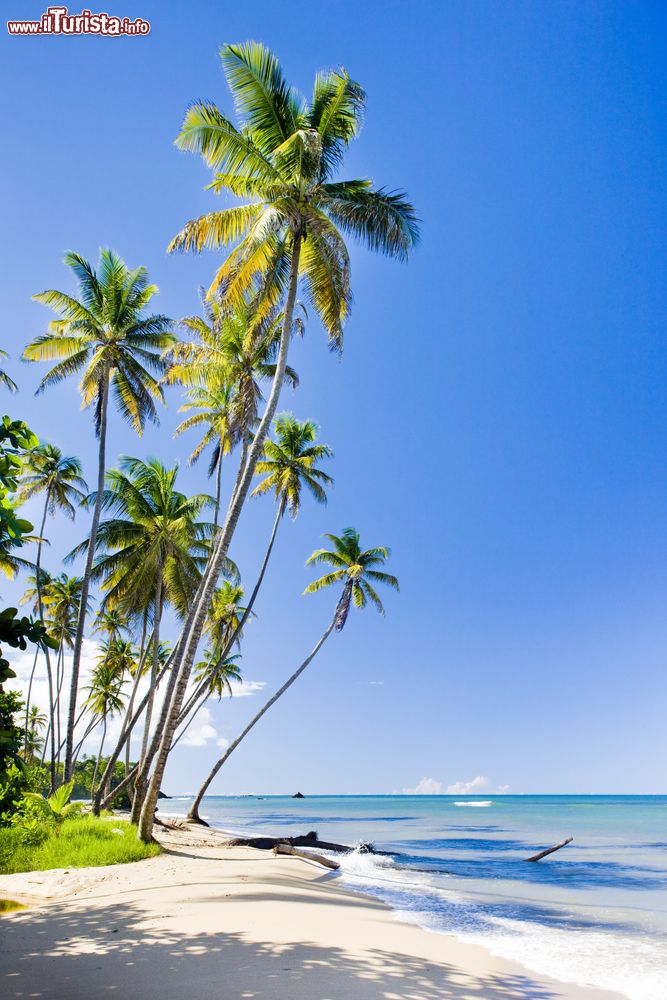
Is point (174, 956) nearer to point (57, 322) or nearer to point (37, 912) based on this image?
point (37, 912)

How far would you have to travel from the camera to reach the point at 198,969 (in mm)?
5281

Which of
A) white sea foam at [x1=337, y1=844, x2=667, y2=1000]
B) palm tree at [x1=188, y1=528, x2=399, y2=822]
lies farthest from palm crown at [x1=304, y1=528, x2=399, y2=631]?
white sea foam at [x1=337, y1=844, x2=667, y2=1000]

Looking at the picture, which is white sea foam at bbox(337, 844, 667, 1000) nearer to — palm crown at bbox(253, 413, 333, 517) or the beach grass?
the beach grass

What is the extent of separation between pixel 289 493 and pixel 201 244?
12318mm

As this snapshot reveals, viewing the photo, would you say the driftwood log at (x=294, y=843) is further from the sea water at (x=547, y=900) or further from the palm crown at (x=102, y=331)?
the palm crown at (x=102, y=331)

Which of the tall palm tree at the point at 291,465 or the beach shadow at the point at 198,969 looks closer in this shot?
the beach shadow at the point at 198,969

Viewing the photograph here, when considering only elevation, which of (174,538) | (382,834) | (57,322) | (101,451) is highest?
(57,322)

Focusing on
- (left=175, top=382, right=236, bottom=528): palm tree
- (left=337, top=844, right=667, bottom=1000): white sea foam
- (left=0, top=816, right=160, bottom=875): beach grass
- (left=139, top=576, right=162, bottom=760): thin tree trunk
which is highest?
(left=175, top=382, right=236, bottom=528): palm tree

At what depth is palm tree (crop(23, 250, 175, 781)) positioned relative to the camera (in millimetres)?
18750

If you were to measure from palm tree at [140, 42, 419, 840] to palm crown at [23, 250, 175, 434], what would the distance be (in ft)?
22.6

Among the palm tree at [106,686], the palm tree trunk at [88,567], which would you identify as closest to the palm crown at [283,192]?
the palm tree trunk at [88,567]

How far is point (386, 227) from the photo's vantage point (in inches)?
516

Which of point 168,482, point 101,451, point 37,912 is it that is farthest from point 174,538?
point 37,912

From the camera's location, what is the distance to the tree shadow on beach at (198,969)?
4.79 m
